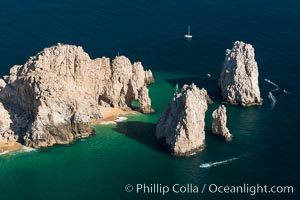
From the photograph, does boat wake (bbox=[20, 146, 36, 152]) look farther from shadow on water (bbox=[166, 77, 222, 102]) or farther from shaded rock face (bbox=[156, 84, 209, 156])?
shadow on water (bbox=[166, 77, 222, 102])

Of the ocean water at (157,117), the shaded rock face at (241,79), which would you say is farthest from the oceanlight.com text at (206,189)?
the shaded rock face at (241,79)

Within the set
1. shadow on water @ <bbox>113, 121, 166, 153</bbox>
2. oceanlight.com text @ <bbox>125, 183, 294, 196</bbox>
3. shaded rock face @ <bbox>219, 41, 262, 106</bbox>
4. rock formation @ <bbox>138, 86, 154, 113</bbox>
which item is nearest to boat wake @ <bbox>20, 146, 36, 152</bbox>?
shadow on water @ <bbox>113, 121, 166, 153</bbox>

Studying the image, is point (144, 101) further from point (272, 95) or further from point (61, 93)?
point (272, 95)

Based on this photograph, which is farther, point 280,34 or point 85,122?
point 280,34

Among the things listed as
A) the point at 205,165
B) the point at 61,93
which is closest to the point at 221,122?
the point at 205,165

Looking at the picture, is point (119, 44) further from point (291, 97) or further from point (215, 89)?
point (291, 97)

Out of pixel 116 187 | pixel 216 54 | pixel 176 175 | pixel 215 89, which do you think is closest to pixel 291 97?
pixel 215 89
